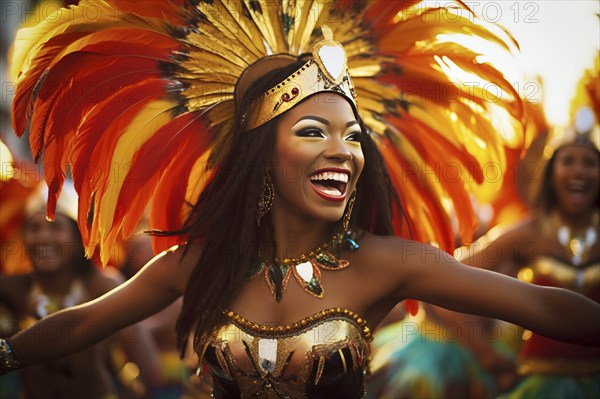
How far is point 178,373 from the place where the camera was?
24.8ft

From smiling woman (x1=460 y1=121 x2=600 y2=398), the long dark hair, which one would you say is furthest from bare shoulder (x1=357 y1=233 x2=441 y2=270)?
smiling woman (x1=460 y1=121 x2=600 y2=398)

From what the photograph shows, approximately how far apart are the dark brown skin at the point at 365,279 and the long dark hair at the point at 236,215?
9cm

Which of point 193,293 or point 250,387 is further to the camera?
point 193,293

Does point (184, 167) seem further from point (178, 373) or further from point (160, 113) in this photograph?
point (178, 373)

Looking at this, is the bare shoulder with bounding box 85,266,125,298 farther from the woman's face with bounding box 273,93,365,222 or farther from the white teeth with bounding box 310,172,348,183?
the white teeth with bounding box 310,172,348,183

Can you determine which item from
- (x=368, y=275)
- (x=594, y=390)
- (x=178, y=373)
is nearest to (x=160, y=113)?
(x=368, y=275)

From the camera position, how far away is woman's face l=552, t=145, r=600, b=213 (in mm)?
6098

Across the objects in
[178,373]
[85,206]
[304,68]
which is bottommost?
[178,373]

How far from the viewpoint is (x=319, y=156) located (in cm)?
350

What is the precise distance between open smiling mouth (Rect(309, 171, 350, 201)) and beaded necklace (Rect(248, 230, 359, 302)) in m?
0.24

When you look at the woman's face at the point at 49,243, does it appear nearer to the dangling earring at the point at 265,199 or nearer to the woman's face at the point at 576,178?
the dangling earring at the point at 265,199

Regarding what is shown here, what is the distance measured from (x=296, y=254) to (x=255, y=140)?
19.2 inches

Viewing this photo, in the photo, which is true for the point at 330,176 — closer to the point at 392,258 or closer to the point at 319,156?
the point at 319,156

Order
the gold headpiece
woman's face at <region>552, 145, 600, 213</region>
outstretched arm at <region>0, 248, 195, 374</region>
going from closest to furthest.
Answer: the gold headpiece
outstretched arm at <region>0, 248, 195, 374</region>
woman's face at <region>552, 145, 600, 213</region>
